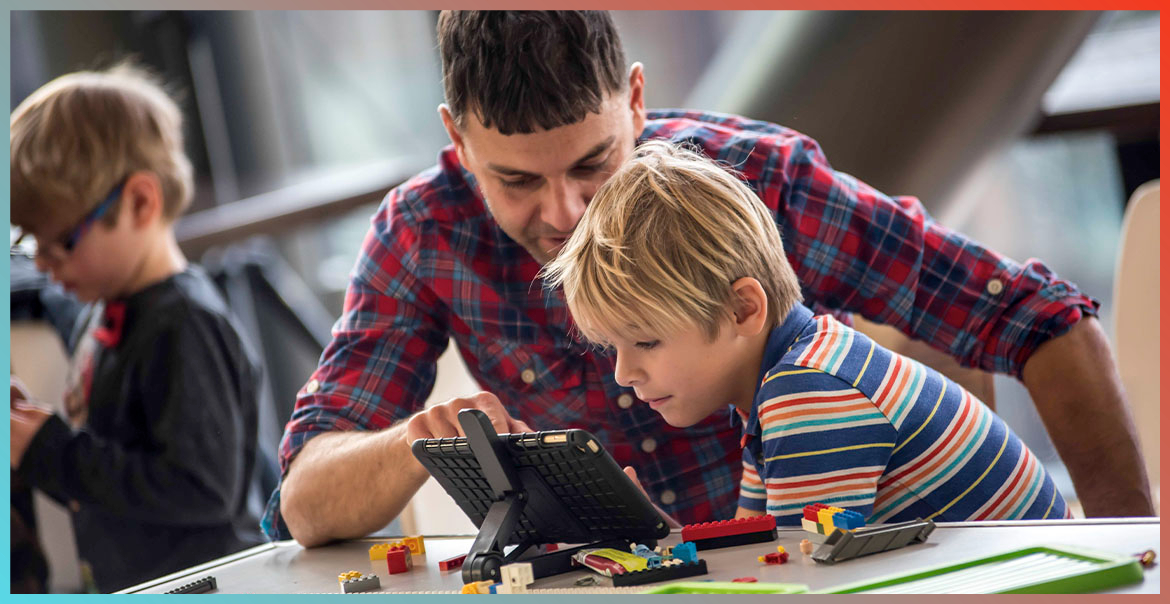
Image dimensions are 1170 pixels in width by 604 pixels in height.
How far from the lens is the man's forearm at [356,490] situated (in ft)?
3.92

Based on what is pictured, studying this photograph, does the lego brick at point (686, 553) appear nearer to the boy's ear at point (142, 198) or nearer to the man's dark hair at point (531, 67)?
the man's dark hair at point (531, 67)

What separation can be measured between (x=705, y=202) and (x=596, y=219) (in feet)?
0.37

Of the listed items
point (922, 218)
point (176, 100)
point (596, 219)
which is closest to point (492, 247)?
point (596, 219)

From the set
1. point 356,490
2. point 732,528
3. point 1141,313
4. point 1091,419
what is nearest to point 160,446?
point 356,490

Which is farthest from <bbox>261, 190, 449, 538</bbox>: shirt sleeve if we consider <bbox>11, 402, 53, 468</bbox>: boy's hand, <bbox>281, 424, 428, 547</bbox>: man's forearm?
<bbox>11, 402, 53, 468</bbox>: boy's hand

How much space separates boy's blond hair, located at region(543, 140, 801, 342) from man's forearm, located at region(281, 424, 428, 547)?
27cm

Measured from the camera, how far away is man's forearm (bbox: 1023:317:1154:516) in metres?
1.27

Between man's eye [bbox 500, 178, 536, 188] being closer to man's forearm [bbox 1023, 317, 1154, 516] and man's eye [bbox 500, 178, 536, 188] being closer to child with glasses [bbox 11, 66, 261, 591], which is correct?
man's forearm [bbox 1023, 317, 1154, 516]

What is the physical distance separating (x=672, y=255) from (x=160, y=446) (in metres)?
1.05

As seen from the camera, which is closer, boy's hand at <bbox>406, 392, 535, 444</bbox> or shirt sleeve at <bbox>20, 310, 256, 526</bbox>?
boy's hand at <bbox>406, 392, 535, 444</bbox>

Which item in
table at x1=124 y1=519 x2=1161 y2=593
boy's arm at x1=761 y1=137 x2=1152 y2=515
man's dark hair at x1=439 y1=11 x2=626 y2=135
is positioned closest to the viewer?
table at x1=124 y1=519 x2=1161 y2=593

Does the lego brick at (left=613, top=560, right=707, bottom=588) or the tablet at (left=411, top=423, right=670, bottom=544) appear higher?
the tablet at (left=411, top=423, right=670, bottom=544)

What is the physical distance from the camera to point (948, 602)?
0.69 meters

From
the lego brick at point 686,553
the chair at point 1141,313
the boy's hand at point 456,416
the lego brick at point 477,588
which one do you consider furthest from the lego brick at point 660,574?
the chair at point 1141,313
